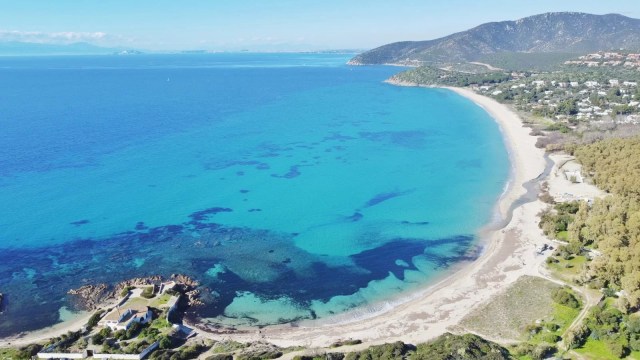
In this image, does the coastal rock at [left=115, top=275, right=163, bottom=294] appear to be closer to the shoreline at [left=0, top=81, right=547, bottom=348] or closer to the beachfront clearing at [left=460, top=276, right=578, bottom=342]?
the shoreline at [left=0, top=81, right=547, bottom=348]

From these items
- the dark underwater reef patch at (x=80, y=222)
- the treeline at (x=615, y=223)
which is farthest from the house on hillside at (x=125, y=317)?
the treeline at (x=615, y=223)

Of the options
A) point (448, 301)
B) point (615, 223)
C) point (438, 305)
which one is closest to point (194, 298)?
point (438, 305)

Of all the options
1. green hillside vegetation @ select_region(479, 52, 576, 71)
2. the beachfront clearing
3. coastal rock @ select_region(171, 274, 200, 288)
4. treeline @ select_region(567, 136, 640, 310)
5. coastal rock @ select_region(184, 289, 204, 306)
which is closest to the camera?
the beachfront clearing

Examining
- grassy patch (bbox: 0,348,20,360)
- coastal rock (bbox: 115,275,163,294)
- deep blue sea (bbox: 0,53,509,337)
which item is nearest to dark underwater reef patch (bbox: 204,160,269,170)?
deep blue sea (bbox: 0,53,509,337)

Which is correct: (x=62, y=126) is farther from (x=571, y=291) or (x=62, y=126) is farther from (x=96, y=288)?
(x=571, y=291)

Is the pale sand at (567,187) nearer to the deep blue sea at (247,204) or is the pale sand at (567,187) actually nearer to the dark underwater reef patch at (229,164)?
the deep blue sea at (247,204)

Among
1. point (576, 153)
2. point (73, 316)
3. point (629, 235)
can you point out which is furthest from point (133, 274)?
point (576, 153)

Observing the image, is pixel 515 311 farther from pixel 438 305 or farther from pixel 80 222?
pixel 80 222
